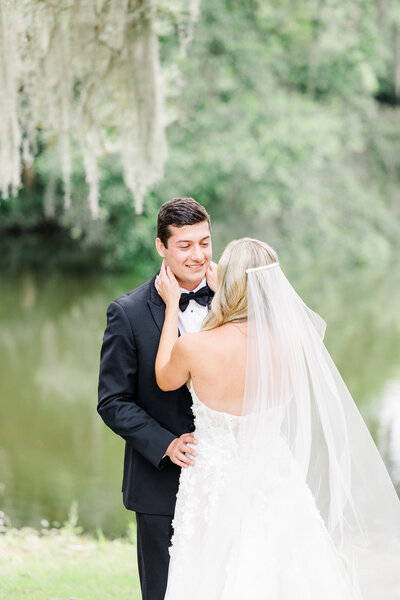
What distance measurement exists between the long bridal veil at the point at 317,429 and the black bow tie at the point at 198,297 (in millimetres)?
320

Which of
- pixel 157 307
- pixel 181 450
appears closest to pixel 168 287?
pixel 157 307

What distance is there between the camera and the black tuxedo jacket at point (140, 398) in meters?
2.48

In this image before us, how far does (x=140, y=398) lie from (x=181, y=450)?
248 mm

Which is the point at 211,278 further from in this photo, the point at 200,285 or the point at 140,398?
the point at 140,398

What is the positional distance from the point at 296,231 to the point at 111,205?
190 inches

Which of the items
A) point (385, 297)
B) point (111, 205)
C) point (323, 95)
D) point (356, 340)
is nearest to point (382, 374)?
point (356, 340)

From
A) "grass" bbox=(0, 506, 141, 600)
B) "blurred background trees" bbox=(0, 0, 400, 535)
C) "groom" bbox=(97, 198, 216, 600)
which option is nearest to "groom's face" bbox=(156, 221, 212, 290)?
"groom" bbox=(97, 198, 216, 600)

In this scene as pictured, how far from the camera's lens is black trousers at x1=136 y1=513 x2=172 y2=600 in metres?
2.55

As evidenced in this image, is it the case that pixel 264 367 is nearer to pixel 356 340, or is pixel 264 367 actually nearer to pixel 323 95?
pixel 356 340

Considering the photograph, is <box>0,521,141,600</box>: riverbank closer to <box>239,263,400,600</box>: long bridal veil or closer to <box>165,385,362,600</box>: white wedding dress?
<box>165,385,362,600</box>: white wedding dress

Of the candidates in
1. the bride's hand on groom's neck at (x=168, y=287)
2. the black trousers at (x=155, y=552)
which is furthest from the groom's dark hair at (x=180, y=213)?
the black trousers at (x=155, y=552)

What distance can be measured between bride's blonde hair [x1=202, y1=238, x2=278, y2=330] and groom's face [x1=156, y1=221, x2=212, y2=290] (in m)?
0.17

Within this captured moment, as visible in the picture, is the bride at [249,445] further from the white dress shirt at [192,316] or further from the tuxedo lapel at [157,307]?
the white dress shirt at [192,316]

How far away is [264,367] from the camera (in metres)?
2.39
